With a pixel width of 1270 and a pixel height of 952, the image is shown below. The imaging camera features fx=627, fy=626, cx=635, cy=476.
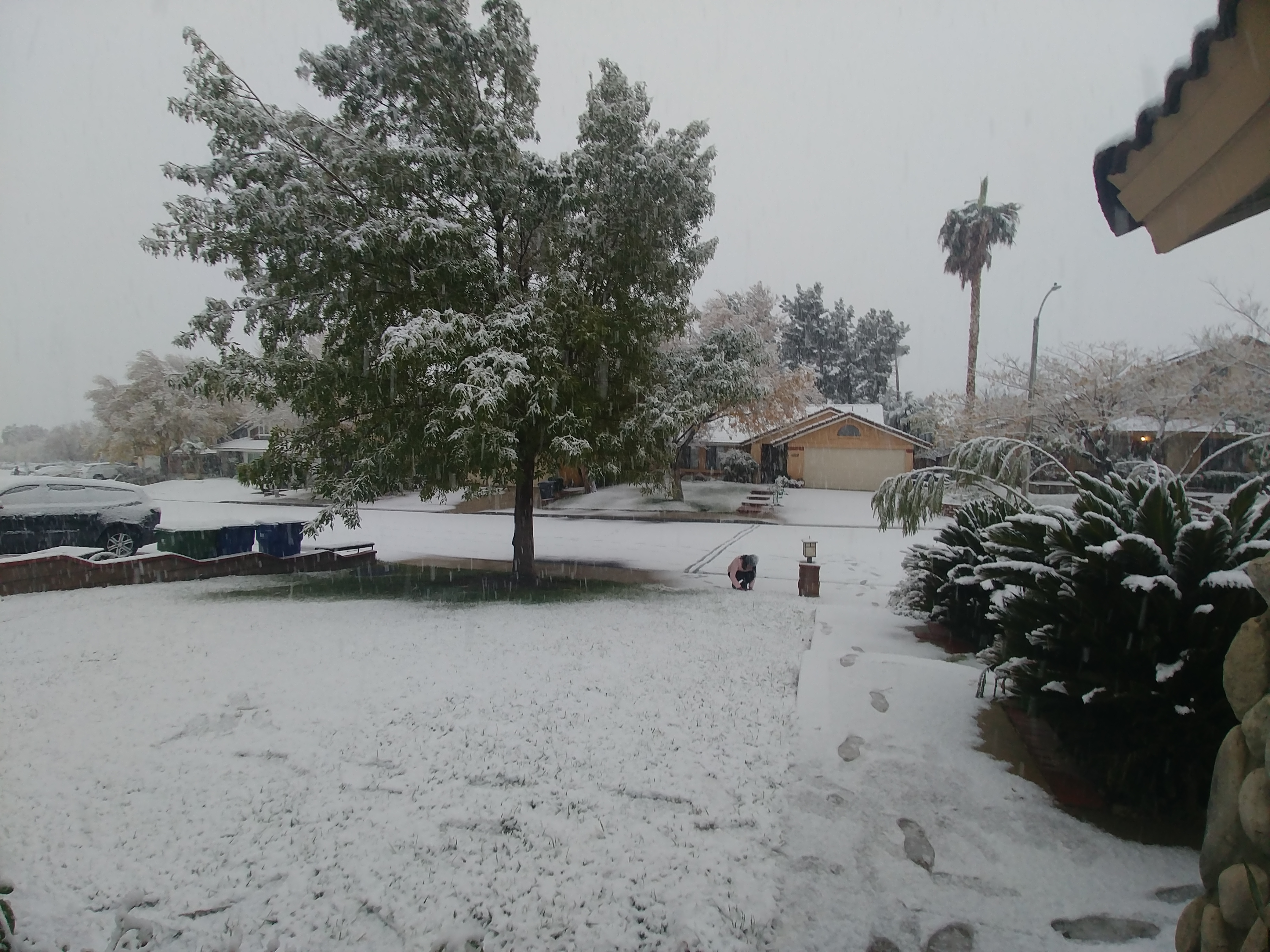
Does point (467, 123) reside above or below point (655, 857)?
above

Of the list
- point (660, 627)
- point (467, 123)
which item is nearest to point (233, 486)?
point (467, 123)

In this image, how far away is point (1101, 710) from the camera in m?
3.08

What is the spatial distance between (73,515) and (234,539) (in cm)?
243

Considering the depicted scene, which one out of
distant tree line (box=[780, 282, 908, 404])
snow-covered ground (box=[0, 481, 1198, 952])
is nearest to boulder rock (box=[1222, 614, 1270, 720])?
snow-covered ground (box=[0, 481, 1198, 952])

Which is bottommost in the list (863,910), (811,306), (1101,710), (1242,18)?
(863,910)

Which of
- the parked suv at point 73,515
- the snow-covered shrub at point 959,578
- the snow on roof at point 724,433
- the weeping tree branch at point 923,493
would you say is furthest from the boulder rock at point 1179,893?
the snow on roof at point 724,433

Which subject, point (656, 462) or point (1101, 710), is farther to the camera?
point (656, 462)

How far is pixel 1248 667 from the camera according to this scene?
176 centimetres

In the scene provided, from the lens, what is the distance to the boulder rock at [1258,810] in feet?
5.08

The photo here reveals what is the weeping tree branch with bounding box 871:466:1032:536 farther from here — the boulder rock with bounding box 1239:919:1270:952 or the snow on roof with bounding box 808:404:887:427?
the snow on roof with bounding box 808:404:887:427

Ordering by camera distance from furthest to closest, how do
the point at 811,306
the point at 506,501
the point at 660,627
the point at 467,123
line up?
the point at 811,306, the point at 506,501, the point at 467,123, the point at 660,627

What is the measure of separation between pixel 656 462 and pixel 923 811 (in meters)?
7.24

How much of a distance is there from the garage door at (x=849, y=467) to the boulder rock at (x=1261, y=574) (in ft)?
90.0

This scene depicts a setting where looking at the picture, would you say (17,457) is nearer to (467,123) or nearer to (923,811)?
(923,811)
